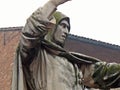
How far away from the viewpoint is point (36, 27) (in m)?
5.39

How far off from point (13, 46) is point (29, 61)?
2386 centimetres

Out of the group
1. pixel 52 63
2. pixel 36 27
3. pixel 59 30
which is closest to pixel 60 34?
pixel 59 30

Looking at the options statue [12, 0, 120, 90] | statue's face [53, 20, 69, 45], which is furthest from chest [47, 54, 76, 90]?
statue's face [53, 20, 69, 45]

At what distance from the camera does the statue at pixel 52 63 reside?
5.43 m

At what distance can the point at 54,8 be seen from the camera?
17.9ft

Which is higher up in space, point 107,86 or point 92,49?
point 107,86

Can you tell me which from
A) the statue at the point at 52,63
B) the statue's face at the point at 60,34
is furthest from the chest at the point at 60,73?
the statue's face at the point at 60,34

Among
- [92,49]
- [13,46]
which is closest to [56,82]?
[13,46]

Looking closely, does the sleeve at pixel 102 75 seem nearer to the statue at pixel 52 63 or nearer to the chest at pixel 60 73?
the statue at pixel 52 63

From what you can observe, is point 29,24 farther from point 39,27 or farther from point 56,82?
point 56,82

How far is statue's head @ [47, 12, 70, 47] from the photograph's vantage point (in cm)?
574

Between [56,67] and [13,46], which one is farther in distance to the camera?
[13,46]

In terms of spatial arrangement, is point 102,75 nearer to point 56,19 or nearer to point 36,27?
point 56,19

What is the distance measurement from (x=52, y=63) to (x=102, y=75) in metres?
0.47
